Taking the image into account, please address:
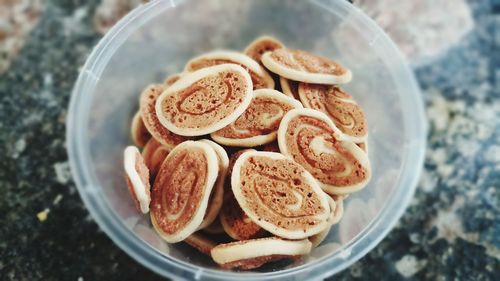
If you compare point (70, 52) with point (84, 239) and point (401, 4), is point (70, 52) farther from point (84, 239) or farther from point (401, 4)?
point (401, 4)

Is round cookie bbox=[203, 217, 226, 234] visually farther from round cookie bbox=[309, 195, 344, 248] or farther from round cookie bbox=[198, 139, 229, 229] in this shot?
round cookie bbox=[309, 195, 344, 248]

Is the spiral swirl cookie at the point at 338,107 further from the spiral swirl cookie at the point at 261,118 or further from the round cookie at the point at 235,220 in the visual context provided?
the round cookie at the point at 235,220

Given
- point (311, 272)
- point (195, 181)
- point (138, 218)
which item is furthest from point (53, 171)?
point (311, 272)

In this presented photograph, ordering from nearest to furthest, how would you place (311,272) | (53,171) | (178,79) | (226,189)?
(311,272)
(226,189)
(178,79)
(53,171)

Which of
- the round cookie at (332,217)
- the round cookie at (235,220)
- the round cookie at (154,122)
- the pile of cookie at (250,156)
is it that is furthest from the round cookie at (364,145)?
the round cookie at (154,122)

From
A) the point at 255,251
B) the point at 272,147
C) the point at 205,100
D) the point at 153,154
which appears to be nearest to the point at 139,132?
the point at 153,154
